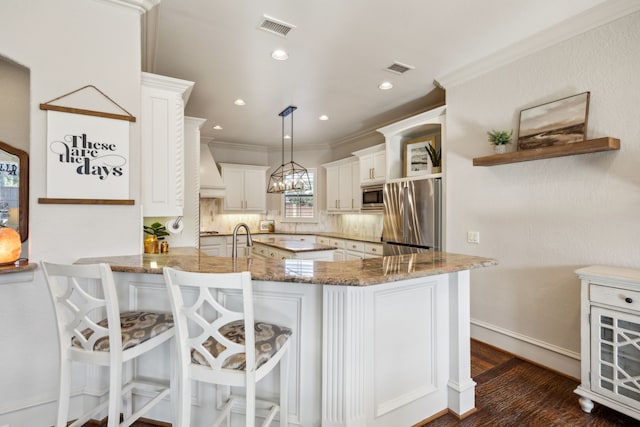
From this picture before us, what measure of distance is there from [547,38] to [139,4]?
324cm

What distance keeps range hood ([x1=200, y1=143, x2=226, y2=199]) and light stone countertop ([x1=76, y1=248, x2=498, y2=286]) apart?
12.2 ft

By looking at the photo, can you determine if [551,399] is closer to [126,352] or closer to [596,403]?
[596,403]

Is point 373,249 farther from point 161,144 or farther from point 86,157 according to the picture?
point 86,157

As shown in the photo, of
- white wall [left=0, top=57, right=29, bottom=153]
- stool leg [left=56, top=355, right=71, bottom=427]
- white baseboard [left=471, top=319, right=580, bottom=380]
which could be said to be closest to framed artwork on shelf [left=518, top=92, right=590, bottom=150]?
white baseboard [left=471, top=319, right=580, bottom=380]

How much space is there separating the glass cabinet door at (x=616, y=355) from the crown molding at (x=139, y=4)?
373cm

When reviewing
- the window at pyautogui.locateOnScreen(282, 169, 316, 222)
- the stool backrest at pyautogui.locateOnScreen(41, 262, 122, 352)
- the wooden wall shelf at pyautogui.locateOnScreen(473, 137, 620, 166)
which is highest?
the wooden wall shelf at pyautogui.locateOnScreen(473, 137, 620, 166)

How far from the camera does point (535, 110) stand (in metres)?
2.61

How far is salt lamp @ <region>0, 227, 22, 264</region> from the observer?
5.73 feet

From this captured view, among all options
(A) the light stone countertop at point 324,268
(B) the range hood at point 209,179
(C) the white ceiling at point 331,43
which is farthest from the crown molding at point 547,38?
(B) the range hood at point 209,179

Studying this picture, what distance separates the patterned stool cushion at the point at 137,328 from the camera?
1532mm

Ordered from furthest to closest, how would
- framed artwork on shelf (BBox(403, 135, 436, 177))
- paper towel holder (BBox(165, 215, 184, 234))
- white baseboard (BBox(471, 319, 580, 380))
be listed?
1. framed artwork on shelf (BBox(403, 135, 436, 177))
2. paper towel holder (BBox(165, 215, 184, 234))
3. white baseboard (BBox(471, 319, 580, 380))

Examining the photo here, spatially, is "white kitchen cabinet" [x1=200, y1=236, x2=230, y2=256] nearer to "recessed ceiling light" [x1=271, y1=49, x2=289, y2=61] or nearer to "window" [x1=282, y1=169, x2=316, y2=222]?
"window" [x1=282, y1=169, x2=316, y2=222]

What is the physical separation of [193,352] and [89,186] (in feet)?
4.69

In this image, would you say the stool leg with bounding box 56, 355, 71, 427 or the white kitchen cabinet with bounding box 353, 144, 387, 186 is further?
the white kitchen cabinet with bounding box 353, 144, 387, 186
